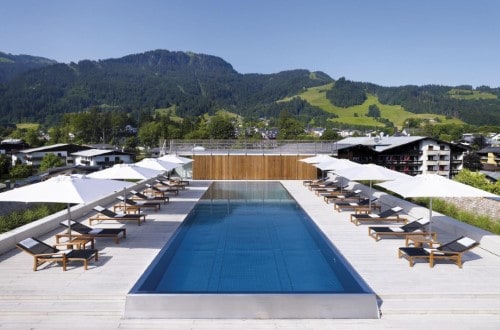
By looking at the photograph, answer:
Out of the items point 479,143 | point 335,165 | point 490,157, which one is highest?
point 335,165

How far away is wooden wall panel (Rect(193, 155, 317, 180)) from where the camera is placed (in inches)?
900

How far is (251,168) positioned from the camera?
23016mm

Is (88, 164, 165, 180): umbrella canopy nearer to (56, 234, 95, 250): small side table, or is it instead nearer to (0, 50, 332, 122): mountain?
(56, 234, 95, 250): small side table

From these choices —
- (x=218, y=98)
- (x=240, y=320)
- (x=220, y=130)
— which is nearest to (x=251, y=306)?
(x=240, y=320)

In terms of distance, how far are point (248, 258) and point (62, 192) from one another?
3.80 metres

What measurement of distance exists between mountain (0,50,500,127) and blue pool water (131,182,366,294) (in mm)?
114534

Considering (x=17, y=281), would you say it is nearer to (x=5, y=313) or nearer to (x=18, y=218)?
(x=5, y=313)

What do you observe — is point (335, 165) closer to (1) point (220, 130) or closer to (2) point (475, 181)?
(2) point (475, 181)

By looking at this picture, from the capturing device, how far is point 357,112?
130125 millimetres

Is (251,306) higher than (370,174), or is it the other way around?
(370,174)

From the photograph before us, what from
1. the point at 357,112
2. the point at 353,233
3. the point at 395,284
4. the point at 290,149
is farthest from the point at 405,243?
the point at 357,112

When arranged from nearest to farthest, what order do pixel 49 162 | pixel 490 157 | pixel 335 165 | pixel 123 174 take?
1. pixel 123 174
2. pixel 335 165
3. pixel 49 162
4. pixel 490 157

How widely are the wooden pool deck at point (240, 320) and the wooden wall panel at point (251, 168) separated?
14.1 m

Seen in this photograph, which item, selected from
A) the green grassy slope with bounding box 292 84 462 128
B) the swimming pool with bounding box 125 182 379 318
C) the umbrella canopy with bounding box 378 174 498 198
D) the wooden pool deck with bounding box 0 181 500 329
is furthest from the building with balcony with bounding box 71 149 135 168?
the green grassy slope with bounding box 292 84 462 128
